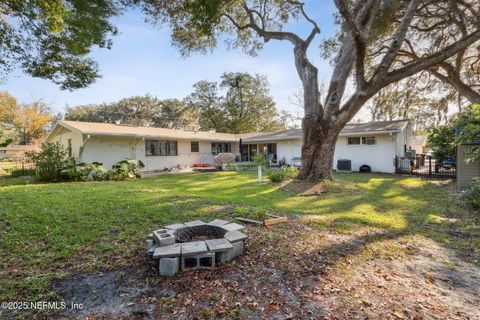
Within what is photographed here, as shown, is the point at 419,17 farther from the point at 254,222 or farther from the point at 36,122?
the point at 36,122

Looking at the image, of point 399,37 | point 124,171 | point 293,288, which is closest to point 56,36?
point 293,288

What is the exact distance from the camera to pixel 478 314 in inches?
93.0

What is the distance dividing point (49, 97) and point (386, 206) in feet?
142

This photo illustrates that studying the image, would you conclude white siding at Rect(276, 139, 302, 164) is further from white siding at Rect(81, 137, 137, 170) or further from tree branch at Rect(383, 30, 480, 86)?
white siding at Rect(81, 137, 137, 170)

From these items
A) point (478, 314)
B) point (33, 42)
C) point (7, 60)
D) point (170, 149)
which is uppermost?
point (33, 42)

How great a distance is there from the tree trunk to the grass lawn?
36.2 inches

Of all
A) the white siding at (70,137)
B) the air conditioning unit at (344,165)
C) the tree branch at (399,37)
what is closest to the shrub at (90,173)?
the white siding at (70,137)

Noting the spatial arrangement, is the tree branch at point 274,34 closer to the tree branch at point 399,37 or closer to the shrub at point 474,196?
the tree branch at point 399,37

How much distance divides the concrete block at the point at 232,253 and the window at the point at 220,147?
19215 millimetres

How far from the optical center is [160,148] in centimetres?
1828

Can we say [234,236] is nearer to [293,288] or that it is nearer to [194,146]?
[293,288]

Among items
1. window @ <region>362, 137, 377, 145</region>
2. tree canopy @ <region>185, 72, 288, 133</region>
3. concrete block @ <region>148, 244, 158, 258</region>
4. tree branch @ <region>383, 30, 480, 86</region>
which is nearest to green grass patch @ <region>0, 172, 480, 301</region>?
concrete block @ <region>148, 244, 158, 258</region>

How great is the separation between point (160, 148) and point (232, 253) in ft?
53.6

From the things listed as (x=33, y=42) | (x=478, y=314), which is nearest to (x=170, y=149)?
(x=33, y=42)
